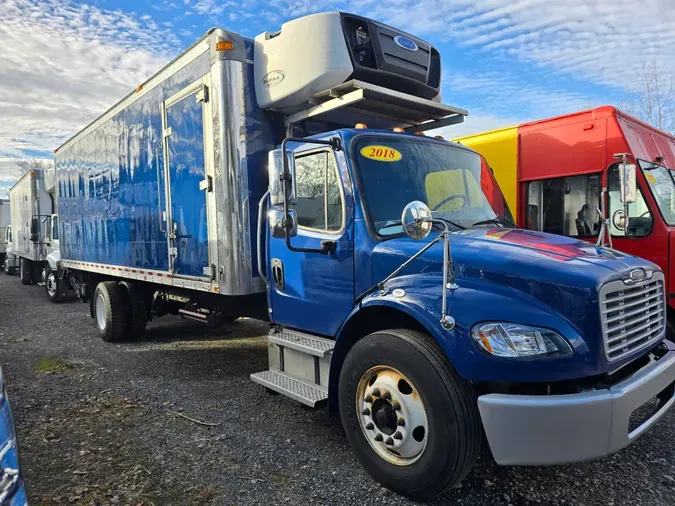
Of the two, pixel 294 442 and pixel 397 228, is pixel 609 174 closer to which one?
pixel 397 228

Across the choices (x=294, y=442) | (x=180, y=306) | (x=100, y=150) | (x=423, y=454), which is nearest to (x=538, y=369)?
(x=423, y=454)

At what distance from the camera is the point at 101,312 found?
24.5 ft

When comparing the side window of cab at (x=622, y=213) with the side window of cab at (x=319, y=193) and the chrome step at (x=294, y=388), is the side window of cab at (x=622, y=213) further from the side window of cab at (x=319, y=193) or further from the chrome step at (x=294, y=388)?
the chrome step at (x=294, y=388)

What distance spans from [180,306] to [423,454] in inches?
181

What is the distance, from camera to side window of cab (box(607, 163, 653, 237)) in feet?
19.1

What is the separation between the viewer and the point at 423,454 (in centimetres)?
279

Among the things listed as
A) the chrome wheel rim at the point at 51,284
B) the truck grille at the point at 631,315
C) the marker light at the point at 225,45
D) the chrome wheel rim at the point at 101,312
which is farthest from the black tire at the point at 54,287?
the truck grille at the point at 631,315

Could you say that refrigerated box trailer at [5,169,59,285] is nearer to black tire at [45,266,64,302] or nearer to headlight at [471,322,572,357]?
black tire at [45,266,64,302]

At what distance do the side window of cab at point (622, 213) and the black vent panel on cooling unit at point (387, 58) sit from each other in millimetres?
2745

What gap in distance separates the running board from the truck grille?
1.81 meters

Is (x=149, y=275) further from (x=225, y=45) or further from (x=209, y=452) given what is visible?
(x=209, y=452)

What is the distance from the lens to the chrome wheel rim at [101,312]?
7.26m

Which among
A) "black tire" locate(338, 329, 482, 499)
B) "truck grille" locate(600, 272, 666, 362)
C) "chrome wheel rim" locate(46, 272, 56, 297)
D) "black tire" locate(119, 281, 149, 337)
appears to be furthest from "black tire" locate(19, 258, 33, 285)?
"truck grille" locate(600, 272, 666, 362)

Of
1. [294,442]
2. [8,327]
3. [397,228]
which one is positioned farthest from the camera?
[8,327]
